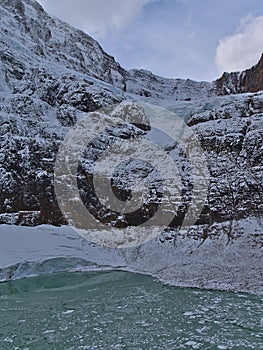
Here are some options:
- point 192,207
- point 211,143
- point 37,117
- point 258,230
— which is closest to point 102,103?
point 37,117

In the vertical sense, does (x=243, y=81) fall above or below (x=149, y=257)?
above

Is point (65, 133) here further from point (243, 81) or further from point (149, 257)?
point (243, 81)

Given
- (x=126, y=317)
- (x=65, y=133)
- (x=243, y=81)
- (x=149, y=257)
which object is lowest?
(x=126, y=317)

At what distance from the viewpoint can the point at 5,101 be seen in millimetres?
31609

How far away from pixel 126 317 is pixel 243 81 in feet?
146

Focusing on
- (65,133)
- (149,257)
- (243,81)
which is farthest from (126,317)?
(243,81)

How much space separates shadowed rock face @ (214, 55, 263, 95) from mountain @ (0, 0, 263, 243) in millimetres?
258

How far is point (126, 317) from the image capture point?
10.3 metres

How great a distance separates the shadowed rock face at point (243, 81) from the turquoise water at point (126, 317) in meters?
36.1

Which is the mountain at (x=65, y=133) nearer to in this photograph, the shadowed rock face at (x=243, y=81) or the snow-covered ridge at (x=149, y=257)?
the shadowed rock face at (x=243, y=81)

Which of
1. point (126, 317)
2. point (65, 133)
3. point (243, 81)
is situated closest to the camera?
point (126, 317)

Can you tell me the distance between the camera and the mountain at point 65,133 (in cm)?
2480

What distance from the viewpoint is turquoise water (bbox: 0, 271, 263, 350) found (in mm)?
8023

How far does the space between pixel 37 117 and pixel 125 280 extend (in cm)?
1950
